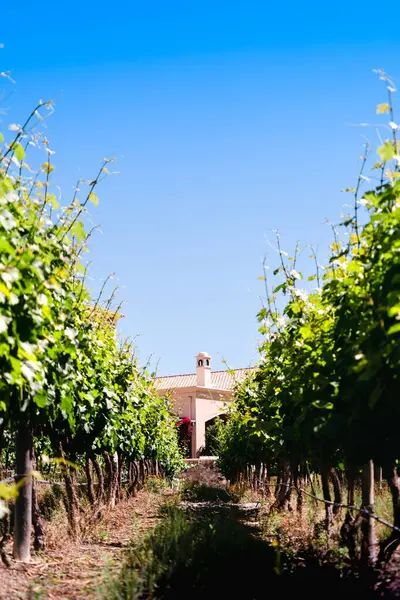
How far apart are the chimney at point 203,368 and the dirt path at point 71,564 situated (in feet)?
110

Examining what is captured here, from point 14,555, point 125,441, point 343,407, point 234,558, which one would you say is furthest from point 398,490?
point 125,441

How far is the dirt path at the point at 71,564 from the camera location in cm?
575

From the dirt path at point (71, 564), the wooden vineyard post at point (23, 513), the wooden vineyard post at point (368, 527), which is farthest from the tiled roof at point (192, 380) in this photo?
the wooden vineyard post at point (368, 527)

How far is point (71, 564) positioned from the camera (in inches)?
288

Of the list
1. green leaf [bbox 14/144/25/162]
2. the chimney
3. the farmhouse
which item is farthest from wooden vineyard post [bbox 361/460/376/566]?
the chimney

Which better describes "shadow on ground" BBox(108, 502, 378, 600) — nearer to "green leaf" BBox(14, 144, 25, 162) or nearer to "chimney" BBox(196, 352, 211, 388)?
"green leaf" BBox(14, 144, 25, 162)

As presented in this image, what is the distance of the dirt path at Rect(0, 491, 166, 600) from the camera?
226 inches

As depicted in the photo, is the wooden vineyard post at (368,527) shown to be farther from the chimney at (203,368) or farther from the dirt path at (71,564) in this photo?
the chimney at (203,368)

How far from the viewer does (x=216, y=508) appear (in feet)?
45.0

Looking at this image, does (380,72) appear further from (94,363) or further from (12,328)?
(94,363)

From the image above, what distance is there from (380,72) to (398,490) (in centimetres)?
377

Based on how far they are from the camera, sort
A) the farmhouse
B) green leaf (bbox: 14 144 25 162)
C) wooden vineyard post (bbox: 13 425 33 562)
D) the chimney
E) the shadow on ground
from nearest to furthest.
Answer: green leaf (bbox: 14 144 25 162) < the shadow on ground < wooden vineyard post (bbox: 13 425 33 562) < the farmhouse < the chimney

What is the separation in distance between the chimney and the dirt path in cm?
3347

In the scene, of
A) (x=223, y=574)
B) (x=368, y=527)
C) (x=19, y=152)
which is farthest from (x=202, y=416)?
(x=19, y=152)
